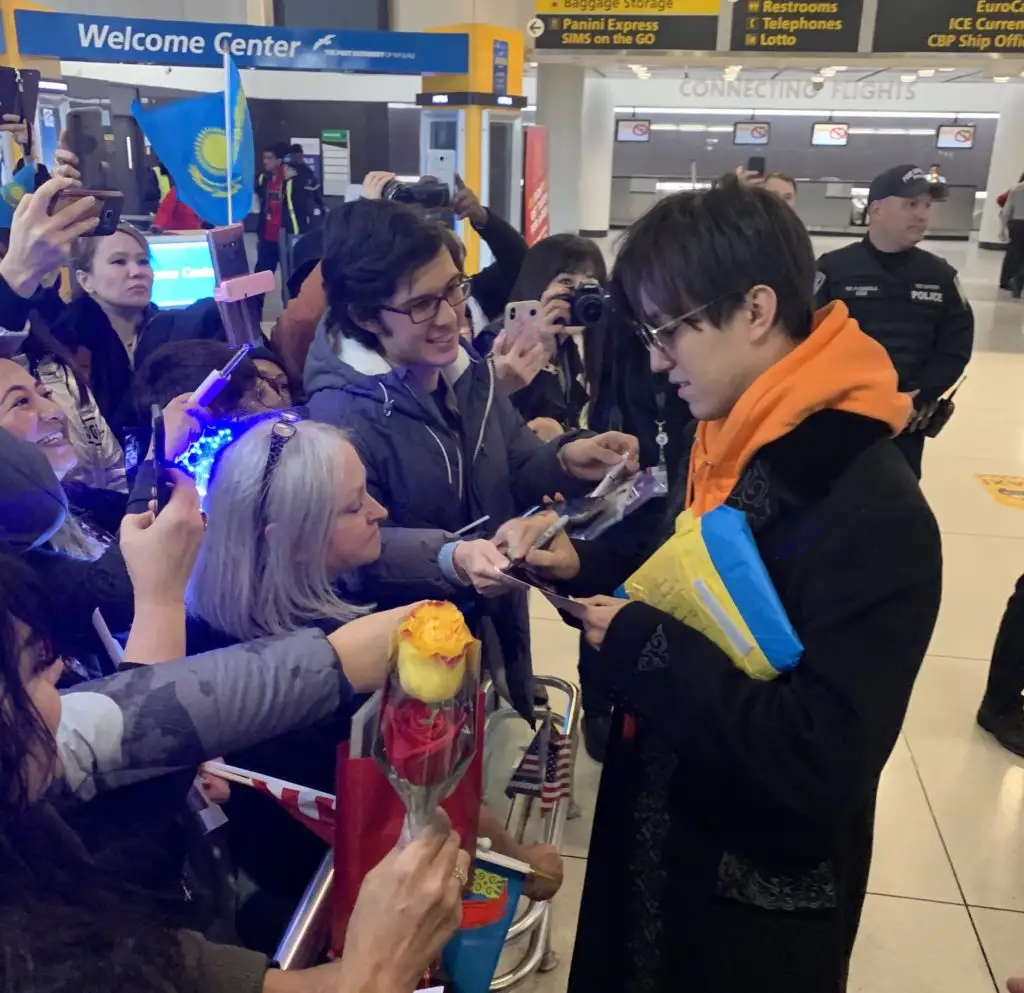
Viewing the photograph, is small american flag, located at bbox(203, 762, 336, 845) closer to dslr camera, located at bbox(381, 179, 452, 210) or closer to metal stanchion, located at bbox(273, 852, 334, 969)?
metal stanchion, located at bbox(273, 852, 334, 969)

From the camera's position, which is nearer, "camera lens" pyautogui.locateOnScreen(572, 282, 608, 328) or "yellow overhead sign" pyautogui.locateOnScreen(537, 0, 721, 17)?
"camera lens" pyautogui.locateOnScreen(572, 282, 608, 328)

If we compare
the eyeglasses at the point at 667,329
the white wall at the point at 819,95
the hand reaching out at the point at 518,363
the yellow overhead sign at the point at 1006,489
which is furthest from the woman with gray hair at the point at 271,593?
the white wall at the point at 819,95

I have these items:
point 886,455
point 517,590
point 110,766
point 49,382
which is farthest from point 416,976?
point 49,382

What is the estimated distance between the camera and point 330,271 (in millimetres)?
1965

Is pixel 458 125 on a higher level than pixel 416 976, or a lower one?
higher

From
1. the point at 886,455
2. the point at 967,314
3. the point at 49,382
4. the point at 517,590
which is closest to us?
the point at 886,455

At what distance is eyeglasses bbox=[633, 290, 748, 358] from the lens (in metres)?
1.22

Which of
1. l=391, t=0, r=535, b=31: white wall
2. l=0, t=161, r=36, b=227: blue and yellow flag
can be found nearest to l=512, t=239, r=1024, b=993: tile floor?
l=0, t=161, r=36, b=227: blue and yellow flag

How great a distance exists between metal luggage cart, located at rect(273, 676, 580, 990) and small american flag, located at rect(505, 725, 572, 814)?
0.03m

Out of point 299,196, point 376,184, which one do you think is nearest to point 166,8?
point 299,196

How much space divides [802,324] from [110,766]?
40.6 inches

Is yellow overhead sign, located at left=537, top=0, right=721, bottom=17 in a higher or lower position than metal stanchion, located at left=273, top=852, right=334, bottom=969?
higher

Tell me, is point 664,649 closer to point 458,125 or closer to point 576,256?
point 576,256

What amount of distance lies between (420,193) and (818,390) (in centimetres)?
204
